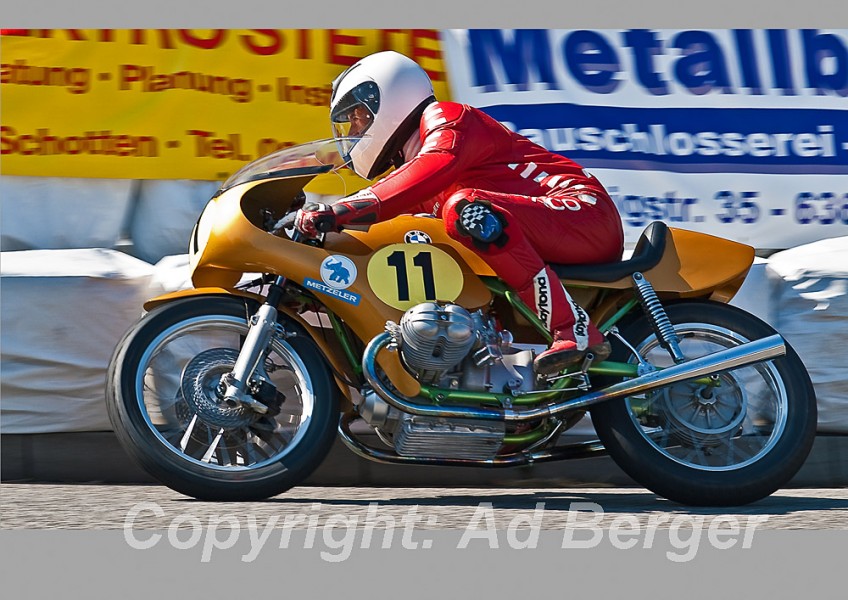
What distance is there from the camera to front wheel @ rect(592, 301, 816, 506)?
5398 mm

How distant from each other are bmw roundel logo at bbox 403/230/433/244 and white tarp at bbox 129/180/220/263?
1.44 m

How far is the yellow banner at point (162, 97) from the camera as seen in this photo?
641cm

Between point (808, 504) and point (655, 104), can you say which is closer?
point (808, 504)

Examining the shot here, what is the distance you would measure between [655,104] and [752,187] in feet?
2.12

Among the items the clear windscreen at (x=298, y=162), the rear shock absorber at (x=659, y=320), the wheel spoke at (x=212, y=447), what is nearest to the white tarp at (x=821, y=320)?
the rear shock absorber at (x=659, y=320)

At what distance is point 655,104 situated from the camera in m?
6.68

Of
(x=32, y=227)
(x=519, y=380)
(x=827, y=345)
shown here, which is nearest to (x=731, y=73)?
(x=827, y=345)

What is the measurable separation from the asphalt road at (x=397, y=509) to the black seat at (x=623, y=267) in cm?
95

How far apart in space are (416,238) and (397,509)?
1111 millimetres

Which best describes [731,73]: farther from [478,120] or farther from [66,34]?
[66,34]

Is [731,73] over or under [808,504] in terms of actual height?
over

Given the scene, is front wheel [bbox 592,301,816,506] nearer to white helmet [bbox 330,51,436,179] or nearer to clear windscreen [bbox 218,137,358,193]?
white helmet [bbox 330,51,436,179]

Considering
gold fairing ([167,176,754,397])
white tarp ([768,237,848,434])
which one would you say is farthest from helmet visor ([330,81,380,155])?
white tarp ([768,237,848,434])

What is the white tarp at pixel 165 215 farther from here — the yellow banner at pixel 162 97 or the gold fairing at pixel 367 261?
the gold fairing at pixel 367 261
